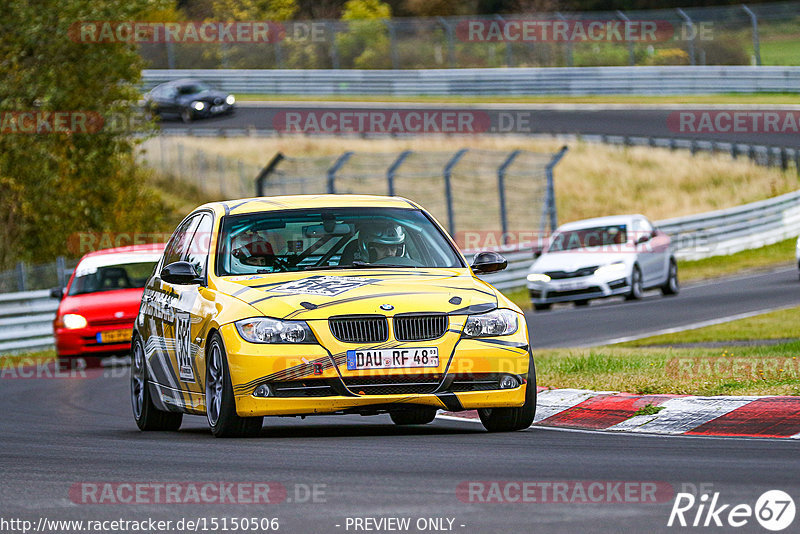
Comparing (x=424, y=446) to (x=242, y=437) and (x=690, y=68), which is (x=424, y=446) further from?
(x=690, y=68)

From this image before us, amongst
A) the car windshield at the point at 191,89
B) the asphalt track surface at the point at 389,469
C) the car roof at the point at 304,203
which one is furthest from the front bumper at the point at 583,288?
the car windshield at the point at 191,89

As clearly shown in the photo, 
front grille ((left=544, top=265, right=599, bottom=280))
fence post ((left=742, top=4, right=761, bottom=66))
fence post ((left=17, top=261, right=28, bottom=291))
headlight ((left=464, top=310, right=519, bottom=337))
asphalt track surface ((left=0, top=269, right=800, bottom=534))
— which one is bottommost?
front grille ((left=544, top=265, right=599, bottom=280))

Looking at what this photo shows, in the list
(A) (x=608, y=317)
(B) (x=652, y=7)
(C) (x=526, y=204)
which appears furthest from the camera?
(B) (x=652, y=7)

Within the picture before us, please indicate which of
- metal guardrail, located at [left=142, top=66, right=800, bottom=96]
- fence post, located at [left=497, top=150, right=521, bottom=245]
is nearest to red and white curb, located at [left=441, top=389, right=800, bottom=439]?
fence post, located at [left=497, top=150, right=521, bottom=245]

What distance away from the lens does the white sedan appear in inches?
998

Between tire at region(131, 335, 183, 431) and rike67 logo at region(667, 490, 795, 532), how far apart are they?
17.5 feet

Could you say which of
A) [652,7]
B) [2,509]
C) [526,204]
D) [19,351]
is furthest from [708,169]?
[2,509]

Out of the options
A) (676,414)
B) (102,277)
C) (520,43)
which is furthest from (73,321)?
(520,43)

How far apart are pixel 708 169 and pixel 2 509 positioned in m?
38.7

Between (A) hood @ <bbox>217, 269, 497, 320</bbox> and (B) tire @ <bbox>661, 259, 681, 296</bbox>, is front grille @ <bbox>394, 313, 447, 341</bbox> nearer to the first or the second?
(A) hood @ <bbox>217, 269, 497, 320</bbox>

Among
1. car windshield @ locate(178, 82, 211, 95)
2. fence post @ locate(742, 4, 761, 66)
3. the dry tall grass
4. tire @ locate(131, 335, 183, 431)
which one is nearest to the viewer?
tire @ locate(131, 335, 183, 431)

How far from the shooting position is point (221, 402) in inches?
364

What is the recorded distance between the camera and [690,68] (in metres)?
51.0

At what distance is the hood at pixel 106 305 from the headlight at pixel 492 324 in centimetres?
1023
